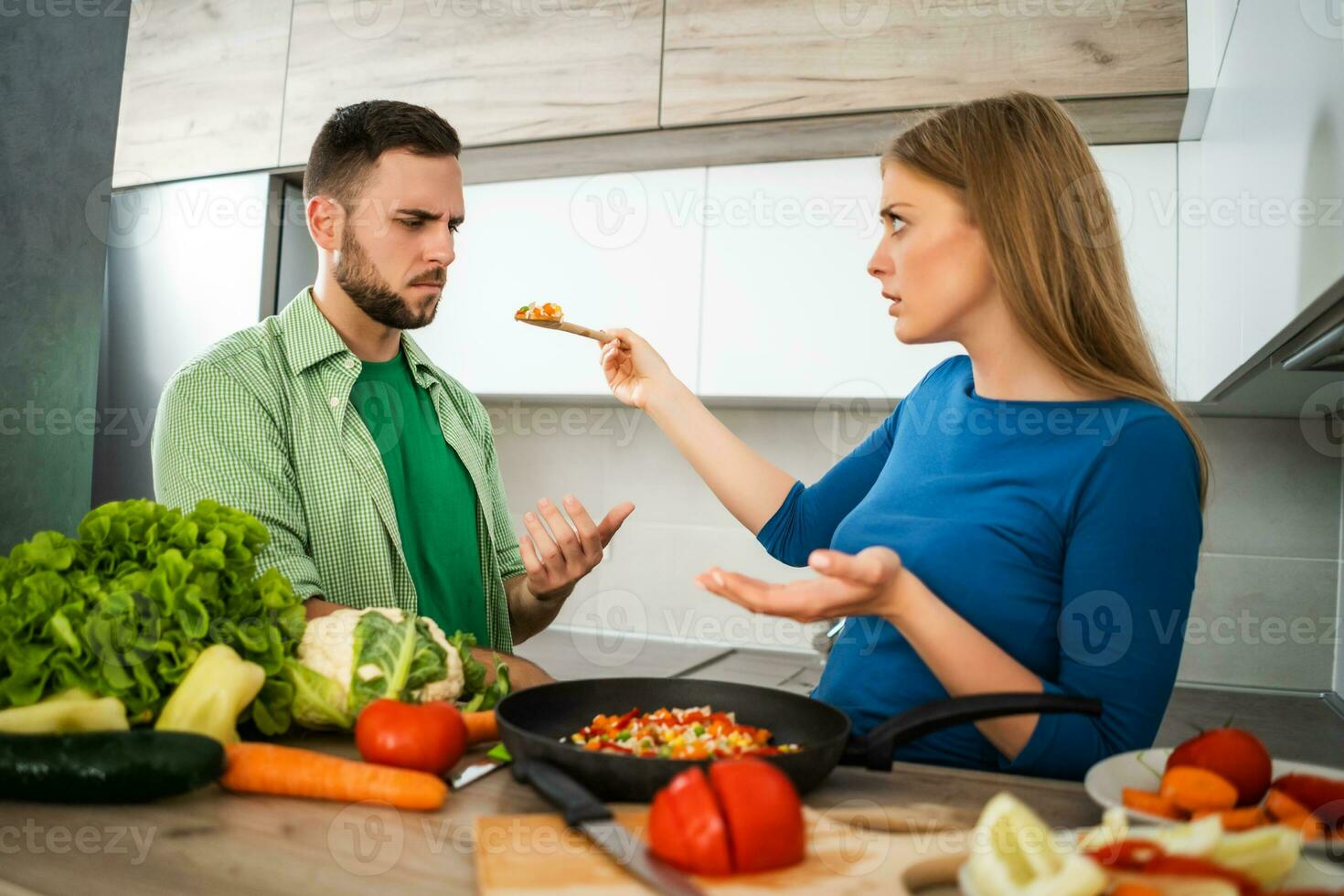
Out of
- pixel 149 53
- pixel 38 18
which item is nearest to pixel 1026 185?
pixel 38 18

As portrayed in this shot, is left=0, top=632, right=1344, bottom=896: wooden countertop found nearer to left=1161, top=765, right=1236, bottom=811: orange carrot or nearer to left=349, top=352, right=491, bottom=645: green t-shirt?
left=1161, top=765, right=1236, bottom=811: orange carrot

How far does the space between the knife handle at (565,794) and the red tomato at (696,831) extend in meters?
0.05

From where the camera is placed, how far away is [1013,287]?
1090mm

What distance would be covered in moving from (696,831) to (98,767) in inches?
17.0

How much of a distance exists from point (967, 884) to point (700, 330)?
6.21 ft

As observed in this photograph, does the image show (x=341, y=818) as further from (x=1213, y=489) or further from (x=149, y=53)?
(x=149, y=53)

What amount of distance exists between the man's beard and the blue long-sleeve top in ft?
2.78

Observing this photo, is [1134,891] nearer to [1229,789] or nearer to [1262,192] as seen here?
[1229,789]

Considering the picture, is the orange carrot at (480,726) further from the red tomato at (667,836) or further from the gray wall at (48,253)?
the gray wall at (48,253)

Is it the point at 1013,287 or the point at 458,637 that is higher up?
the point at 1013,287

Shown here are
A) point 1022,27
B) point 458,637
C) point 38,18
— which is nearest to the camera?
point 458,637

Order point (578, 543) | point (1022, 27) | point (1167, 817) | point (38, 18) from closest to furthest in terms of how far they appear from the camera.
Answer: point (1167, 817)
point (578, 543)
point (38, 18)
point (1022, 27)

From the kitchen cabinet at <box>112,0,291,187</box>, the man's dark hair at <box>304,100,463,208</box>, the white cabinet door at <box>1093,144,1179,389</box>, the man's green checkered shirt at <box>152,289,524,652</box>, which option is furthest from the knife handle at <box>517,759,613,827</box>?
the kitchen cabinet at <box>112,0,291,187</box>

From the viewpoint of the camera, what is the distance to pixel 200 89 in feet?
9.04
